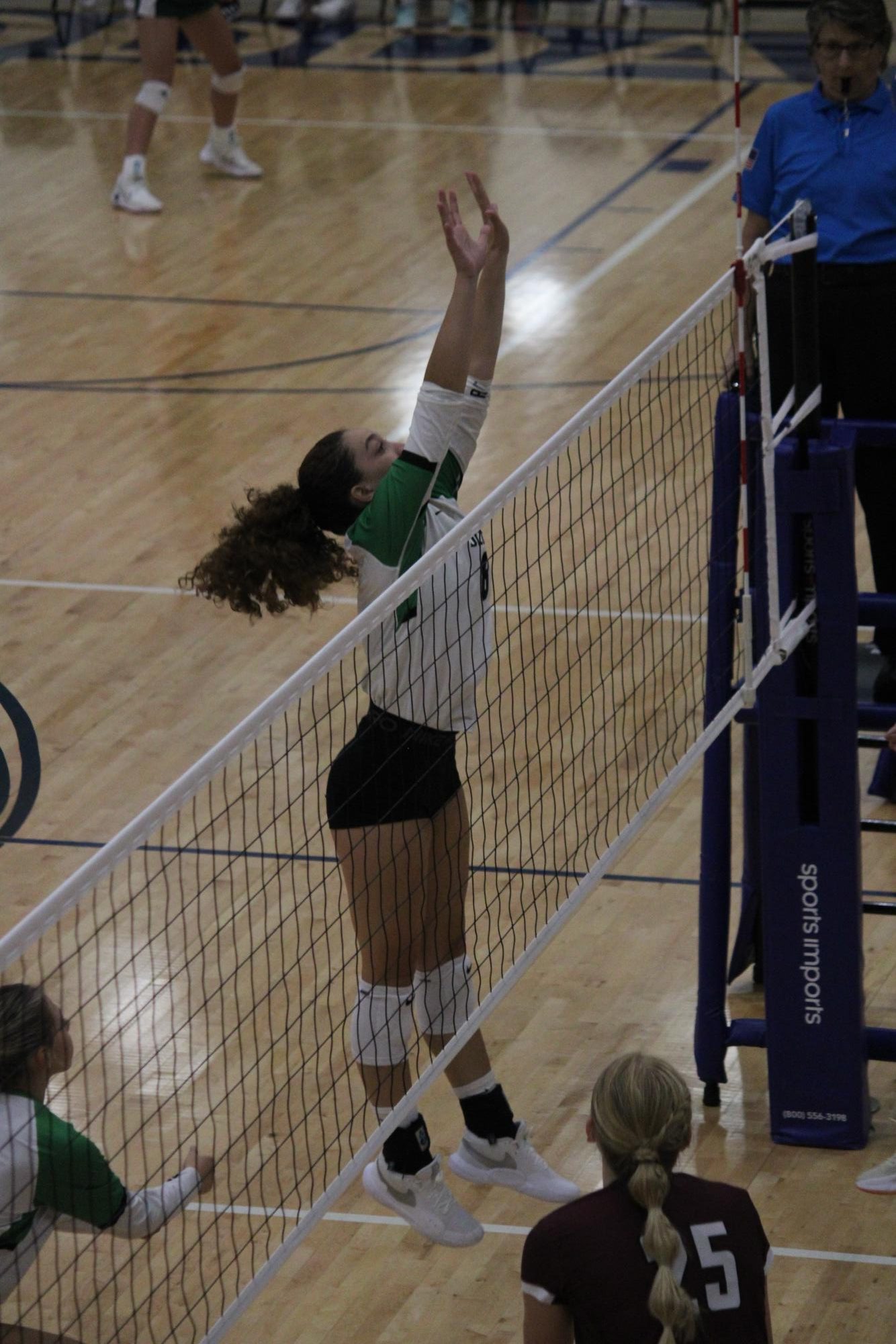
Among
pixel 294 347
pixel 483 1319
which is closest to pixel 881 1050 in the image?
pixel 483 1319

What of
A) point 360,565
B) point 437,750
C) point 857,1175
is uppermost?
point 360,565

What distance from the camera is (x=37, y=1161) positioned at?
3.16m

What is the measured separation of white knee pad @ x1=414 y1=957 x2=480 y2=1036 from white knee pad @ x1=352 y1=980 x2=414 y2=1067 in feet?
0.27

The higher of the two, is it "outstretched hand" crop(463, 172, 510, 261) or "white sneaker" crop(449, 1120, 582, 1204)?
"outstretched hand" crop(463, 172, 510, 261)

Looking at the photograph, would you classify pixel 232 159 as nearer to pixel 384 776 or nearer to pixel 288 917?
pixel 288 917

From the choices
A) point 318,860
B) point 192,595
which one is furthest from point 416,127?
point 318,860

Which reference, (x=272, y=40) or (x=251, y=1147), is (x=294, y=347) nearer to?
(x=251, y=1147)

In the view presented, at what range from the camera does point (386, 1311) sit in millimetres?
4102

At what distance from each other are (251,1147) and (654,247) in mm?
8040

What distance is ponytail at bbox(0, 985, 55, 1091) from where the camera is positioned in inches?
126

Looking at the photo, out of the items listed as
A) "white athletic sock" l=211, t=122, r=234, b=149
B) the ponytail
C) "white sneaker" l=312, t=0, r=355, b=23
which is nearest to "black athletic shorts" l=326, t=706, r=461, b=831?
the ponytail

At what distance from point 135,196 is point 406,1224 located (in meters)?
9.27

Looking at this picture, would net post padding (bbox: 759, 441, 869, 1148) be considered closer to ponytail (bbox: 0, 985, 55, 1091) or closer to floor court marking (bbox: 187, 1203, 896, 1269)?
floor court marking (bbox: 187, 1203, 896, 1269)

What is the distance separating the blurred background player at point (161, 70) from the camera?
12469 mm
